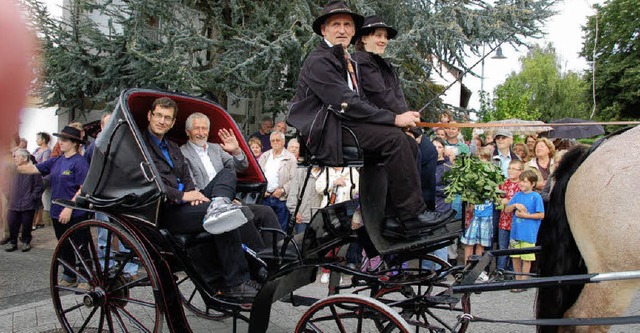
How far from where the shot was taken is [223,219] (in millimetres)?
3682

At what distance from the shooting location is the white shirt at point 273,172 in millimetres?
7305

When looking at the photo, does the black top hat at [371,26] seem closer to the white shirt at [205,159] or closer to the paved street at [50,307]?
the white shirt at [205,159]

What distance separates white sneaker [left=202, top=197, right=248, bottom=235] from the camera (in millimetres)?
3668

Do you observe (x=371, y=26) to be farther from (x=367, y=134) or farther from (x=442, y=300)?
A: (x=442, y=300)

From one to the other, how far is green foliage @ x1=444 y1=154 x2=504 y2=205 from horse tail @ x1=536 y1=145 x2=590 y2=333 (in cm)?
44

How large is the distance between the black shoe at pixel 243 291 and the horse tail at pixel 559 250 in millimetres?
1963

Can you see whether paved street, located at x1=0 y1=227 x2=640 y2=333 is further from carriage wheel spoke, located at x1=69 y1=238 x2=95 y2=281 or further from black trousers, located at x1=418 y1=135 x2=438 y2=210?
black trousers, located at x1=418 y1=135 x2=438 y2=210

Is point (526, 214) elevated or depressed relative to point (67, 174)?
depressed

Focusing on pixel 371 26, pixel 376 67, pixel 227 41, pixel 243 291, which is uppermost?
pixel 227 41

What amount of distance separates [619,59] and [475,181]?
2636 cm

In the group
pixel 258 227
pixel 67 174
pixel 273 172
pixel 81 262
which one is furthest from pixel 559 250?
pixel 67 174

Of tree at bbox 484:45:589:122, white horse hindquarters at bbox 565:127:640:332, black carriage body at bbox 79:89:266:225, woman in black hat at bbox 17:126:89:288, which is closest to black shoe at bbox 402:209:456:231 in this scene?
white horse hindquarters at bbox 565:127:640:332

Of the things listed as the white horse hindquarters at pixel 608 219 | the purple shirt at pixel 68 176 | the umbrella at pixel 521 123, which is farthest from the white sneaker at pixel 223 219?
the purple shirt at pixel 68 176

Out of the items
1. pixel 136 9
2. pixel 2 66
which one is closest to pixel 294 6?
pixel 136 9
